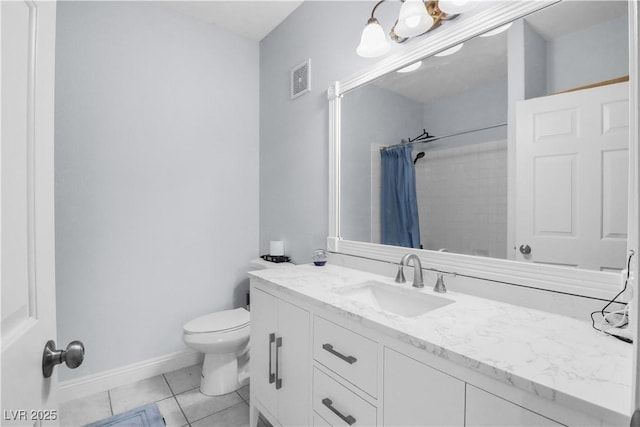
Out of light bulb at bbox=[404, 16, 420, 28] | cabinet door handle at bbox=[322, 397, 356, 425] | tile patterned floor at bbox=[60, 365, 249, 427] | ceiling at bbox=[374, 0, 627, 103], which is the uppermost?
light bulb at bbox=[404, 16, 420, 28]

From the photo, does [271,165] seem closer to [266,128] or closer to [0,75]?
[266,128]

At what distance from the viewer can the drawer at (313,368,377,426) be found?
3.21 feet

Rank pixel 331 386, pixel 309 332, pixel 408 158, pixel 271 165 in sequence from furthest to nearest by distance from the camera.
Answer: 1. pixel 271 165
2. pixel 408 158
3. pixel 309 332
4. pixel 331 386

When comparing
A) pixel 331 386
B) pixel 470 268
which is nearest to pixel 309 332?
pixel 331 386

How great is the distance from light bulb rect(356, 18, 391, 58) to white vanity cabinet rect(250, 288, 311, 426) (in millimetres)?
1273

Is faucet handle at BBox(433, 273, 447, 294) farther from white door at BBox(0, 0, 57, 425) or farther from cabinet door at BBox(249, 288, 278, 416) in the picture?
white door at BBox(0, 0, 57, 425)

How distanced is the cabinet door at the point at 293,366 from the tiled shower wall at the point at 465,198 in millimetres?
692

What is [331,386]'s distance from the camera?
1106mm

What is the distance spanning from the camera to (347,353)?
1.04 m

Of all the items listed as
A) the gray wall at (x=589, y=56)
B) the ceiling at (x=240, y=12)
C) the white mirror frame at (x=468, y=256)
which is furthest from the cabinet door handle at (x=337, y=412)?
Answer: the ceiling at (x=240, y=12)

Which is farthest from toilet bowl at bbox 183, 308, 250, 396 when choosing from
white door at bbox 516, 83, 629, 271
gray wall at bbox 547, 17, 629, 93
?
gray wall at bbox 547, 17, 629, 93

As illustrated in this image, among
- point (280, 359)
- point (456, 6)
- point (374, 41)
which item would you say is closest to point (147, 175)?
point (280, 359)

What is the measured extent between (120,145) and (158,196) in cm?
41

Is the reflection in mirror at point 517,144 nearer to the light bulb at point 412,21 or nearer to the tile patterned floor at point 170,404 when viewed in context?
the light bulb at point 412,21
